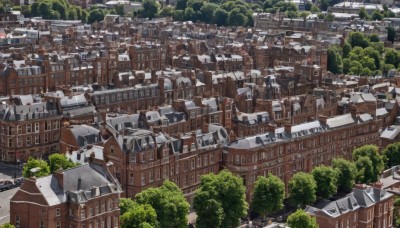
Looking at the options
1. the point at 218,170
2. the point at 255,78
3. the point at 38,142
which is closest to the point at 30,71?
the point at 38,142

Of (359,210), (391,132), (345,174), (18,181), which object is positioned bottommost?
(359,210)

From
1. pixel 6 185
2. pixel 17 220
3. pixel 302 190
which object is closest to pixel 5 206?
pixel 6 185

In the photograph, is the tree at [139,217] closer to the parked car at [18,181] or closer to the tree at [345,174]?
the parked car at [18,181]

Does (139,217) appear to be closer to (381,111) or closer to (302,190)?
(302,190)

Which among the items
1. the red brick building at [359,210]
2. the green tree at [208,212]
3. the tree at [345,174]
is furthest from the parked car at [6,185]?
the tree at [345,174]

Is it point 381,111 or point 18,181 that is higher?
point 381,111

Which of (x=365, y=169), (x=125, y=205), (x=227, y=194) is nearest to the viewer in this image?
(x=125, y=205)

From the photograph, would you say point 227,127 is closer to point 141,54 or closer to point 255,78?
point 255,78

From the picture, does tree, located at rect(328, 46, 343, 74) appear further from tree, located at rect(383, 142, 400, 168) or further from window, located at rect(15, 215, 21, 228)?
window, located at rect(15, 215, 21, 228)
